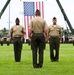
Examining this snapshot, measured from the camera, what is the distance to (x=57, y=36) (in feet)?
64.6

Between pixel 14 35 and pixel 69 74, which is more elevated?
pixel 14 35

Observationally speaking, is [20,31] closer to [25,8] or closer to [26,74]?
[26,74]

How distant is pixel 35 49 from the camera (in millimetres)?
16047

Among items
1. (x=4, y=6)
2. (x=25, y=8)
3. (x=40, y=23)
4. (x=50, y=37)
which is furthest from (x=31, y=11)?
(x=40, y=23)

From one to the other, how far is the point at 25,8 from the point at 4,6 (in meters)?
7.02

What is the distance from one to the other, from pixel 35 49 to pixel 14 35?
3541 millimetres

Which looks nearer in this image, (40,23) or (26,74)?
(26,74)

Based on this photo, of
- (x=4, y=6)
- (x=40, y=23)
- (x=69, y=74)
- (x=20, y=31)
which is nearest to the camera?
(x=69, y=74)

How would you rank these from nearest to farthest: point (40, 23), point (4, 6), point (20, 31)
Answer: point (40, 23), point (20, 31), point (4, 6)

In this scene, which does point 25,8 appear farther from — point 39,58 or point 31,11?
point 39,58

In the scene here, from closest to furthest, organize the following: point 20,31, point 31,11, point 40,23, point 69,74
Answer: point 69,74 < point 40,23 < point 20,31 < point 31,11

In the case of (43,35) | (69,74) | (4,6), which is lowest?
(69,74)

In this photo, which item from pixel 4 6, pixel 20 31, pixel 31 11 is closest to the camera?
pixel 20 31

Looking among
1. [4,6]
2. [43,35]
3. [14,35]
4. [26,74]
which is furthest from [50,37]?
[4,6]
